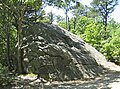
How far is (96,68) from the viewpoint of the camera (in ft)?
47.7

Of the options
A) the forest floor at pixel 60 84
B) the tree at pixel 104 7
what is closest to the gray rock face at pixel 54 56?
the forest floor at pixel 60 84

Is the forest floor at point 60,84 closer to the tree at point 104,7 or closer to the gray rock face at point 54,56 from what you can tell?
the gray rock face at point 54,56

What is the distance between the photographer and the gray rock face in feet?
42.5

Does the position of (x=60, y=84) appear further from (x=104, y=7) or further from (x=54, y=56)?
(x=104, y=7)

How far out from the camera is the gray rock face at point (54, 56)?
42.5 feet

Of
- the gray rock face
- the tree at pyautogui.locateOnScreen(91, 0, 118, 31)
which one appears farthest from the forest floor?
the tree at pyautogui.locateOnScreen(91, 0, 118, 31)

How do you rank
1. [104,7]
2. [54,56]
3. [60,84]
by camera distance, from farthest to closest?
[104,7] → [54,56] → [60,84]

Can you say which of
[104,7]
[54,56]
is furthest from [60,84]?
[104,7]

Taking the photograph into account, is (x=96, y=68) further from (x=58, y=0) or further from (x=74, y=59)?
(x=58, y=0)

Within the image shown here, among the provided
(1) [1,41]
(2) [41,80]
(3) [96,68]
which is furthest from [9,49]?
(3) [96,68]

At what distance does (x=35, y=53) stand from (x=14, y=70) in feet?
6.93

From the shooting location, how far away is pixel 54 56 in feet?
44.0

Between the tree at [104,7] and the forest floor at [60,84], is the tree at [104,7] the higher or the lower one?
the higher one

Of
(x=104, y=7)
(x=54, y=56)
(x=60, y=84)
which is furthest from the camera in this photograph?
(x=104, y=7)
